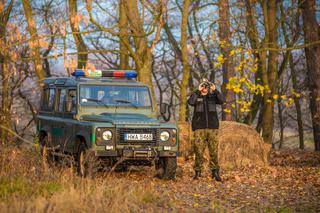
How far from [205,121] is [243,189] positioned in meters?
1.84

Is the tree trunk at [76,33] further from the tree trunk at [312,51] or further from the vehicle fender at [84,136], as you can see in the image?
the tree trunk at [312,51]

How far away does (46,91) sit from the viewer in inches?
601

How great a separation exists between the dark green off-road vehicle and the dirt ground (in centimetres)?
48

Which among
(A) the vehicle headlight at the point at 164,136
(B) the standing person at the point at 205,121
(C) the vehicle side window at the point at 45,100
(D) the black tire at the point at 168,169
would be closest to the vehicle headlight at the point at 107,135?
(A) the vehicle headlight at the point at 164,136

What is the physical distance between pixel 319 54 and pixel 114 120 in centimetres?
1098

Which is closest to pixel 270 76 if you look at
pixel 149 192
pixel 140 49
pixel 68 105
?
pixel 140 49

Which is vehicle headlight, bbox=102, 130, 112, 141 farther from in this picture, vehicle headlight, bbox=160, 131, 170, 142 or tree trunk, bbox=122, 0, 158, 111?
tree trunk, bbox=122, 0, 158, 111

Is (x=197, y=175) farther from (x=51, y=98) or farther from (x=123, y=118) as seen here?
(x=51, y=98)

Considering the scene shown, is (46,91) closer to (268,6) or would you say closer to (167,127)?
(167,127)

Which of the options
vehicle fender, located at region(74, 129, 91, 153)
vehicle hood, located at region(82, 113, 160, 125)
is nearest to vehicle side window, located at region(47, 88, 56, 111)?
vehicle hood, located at region(82, 113, 160, 125)

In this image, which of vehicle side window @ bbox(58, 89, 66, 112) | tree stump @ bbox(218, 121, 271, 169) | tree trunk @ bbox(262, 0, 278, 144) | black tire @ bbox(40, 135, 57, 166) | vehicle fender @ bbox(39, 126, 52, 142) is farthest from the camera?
tree trunk @ bbox(262, 0, 278, 144)

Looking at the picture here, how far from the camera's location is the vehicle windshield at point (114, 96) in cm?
1327

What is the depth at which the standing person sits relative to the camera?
12.9m

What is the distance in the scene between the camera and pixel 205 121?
42.3 ft
